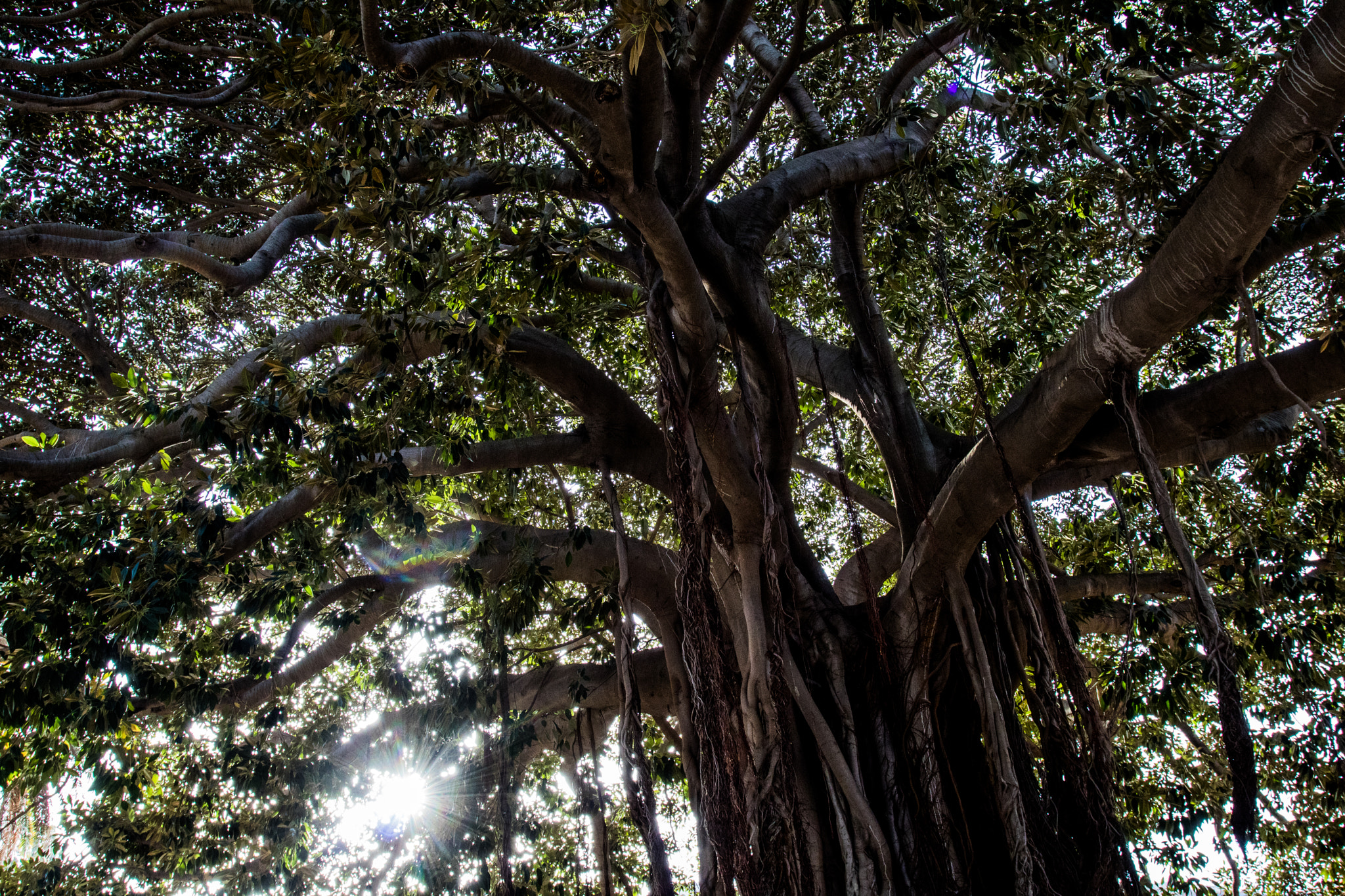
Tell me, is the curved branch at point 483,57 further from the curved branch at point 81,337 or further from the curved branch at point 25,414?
the curved branch at point 25,414

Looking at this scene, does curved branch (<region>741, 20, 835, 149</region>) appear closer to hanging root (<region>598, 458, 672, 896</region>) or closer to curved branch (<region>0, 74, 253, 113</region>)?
hanging root (<region>598, 458, 672, 896</region>)

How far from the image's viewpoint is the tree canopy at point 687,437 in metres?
2.63

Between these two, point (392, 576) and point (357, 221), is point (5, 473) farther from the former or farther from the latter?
point (392, 576)

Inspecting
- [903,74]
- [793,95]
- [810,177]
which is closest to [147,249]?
[810,177]

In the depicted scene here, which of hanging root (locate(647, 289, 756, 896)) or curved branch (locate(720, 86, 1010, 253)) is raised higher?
curved branch (locate(720, 86, 1010, 253))

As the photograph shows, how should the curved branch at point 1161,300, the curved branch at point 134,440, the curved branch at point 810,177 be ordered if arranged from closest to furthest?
the curved branch at point 1161,300 → the curved branch at point 134,440 → the curved branch at point 810,177

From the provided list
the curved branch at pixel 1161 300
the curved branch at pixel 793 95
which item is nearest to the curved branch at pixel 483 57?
the curved branch at pixel 1161 300

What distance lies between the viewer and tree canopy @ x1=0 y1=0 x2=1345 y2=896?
263 centimetres

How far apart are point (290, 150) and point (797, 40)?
70.1 inches

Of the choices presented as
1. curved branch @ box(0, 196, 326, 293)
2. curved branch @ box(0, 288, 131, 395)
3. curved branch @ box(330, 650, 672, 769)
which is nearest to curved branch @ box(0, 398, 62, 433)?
curved branch @ box(0, 288, 131, 395)

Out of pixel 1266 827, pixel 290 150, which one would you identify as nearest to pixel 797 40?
pixel 290 150

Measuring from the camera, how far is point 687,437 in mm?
2975

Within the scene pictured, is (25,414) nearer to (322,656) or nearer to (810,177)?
(322,656)

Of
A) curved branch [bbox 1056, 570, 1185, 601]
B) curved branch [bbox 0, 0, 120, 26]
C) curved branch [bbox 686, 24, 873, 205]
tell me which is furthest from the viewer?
curved branch [bbox 0, 0, 120, 26]
